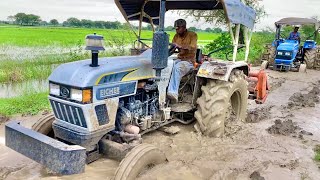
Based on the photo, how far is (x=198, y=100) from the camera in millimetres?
5410

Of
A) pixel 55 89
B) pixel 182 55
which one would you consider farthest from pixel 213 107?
pixel 55 89

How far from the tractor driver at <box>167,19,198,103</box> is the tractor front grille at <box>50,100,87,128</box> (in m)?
1.60

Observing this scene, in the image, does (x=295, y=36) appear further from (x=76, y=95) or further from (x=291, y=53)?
(x=76, y=95)

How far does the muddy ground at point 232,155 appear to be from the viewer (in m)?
4.36

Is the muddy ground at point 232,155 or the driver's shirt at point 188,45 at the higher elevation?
the driver's shirt at point 188,45

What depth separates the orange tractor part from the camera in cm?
716

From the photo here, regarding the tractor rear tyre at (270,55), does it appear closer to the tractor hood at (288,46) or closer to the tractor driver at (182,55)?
the tractor hood at (288,46)

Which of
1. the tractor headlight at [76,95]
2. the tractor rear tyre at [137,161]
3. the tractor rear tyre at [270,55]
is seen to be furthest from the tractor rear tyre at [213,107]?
the tractor rear tyre at [270,55]

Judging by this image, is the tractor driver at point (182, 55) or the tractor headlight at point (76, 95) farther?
the tractor driver at point (182, 55)

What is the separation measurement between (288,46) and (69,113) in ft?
42.7

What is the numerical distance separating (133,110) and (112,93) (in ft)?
1.79

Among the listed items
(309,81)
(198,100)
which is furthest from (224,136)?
(309,81)

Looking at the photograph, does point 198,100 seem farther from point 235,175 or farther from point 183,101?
point 235,175

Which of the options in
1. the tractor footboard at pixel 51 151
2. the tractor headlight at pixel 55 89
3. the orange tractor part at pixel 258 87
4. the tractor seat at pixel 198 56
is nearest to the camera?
the tractor footboard at pixel 51 151
